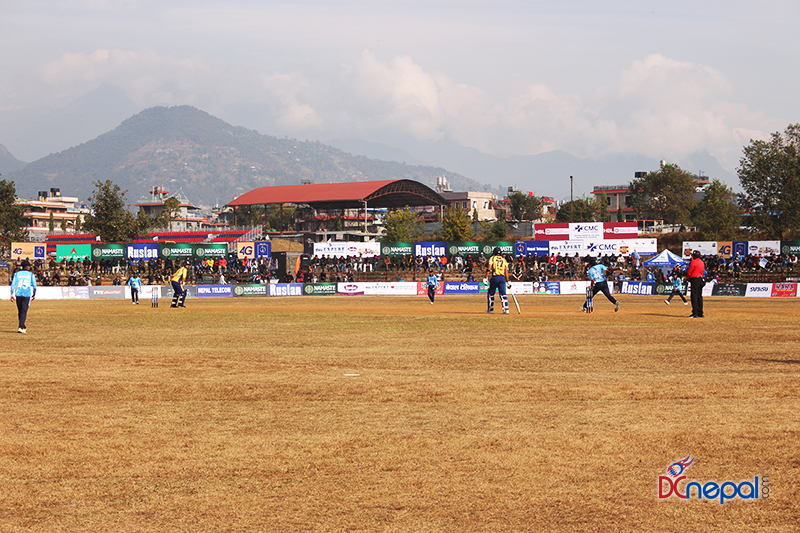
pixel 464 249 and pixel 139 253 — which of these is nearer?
pixel 464 249

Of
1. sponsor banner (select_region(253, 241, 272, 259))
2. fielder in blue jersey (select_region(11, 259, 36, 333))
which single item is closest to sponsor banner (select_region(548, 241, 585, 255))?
sponsor banner (select_region(253, 241, 272, 259))

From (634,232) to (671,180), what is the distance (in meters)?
52.9

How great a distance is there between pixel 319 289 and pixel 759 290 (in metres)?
31.7

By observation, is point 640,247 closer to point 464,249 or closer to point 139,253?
point 464,249

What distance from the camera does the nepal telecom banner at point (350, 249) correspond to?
6372 centimetres

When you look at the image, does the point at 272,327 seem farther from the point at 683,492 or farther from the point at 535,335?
the point at 683,492

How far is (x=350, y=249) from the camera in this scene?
211ft

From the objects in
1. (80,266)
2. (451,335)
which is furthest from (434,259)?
(451,335)

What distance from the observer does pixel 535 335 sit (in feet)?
57.0

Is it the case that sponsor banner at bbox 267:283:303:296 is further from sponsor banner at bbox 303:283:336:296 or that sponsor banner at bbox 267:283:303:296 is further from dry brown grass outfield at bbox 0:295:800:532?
dry brown grass outfield at bbox 0:295:800:532

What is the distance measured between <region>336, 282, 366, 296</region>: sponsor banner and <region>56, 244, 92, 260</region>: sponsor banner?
996 inches

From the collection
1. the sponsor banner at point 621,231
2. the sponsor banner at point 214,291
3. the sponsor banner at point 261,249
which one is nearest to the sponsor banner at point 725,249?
the sponsor banner at point 621,231

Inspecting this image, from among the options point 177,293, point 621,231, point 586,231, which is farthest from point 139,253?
point 621,231

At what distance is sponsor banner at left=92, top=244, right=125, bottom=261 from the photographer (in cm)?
6375
